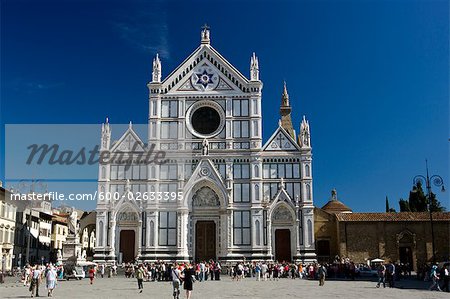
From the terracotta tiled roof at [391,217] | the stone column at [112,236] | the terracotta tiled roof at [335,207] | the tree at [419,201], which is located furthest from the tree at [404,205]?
the stone column at [112,236]

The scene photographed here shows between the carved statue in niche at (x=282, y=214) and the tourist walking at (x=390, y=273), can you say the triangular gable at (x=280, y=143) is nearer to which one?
the carved statue in niche at (x=282, y=214)

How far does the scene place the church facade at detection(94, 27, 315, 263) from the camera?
43188 millimetres

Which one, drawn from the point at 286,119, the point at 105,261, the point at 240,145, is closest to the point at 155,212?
the point at 105,261

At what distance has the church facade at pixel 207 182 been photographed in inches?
1700

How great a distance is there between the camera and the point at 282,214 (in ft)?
144

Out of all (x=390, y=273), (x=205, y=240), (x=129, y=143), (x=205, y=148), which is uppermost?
(x=129, y=143)

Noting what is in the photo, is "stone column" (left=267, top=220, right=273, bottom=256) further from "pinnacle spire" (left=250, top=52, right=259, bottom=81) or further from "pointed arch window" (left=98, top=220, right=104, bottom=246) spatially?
"pointed arch window" (left=98, top=220, right=104, bottom=246)

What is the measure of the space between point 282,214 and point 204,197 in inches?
283

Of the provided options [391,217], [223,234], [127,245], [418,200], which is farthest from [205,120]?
[418,200]

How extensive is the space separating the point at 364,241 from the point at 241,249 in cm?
1129

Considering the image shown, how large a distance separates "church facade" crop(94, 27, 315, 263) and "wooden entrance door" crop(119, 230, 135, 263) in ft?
0.29

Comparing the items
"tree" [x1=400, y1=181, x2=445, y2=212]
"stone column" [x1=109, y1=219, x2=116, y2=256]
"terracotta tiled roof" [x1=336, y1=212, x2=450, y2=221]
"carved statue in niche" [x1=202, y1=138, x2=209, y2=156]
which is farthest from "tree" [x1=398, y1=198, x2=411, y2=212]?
"stone column" [x1=109, y1=219, x2=116, y2=256]

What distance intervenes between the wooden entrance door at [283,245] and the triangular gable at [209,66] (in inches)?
530

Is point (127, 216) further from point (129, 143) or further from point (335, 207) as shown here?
point (335, 207)
